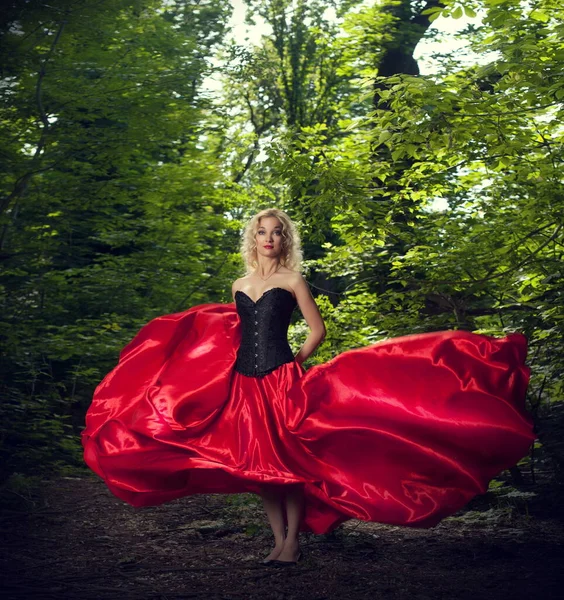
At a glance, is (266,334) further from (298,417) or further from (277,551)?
(277,551)

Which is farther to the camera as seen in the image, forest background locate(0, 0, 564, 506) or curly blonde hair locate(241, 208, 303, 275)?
forest background locate(0, 0, 564, 506)

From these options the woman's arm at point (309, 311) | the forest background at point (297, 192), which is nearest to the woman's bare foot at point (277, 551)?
the woman's arm at point (309, 311)

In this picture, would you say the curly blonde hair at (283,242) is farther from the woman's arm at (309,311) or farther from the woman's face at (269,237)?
the woman's arm at (309,311)

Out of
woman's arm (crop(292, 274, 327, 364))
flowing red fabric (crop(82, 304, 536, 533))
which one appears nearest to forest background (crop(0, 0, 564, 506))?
flowing red fabric (crop(82, 304, 536, 533))

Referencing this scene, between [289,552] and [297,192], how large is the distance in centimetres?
340

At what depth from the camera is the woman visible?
13.0ft

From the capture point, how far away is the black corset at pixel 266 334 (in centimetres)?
430

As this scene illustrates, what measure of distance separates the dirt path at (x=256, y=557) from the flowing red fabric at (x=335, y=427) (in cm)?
37

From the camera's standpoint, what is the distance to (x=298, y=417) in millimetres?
4129

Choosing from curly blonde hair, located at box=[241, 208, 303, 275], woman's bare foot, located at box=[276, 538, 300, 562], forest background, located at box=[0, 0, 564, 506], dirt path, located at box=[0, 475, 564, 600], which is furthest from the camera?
forest background, located at box=[0, 0, 564, 506]

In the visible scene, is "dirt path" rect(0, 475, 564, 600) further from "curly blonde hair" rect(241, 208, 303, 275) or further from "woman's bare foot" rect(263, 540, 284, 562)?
"curly blonde hair" rect(241, 208, 303, 275)

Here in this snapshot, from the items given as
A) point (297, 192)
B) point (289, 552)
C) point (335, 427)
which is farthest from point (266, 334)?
point (297, 192)

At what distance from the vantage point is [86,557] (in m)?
4.96

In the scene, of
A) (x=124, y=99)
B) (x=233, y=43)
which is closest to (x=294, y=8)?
(x=233, y=43)
